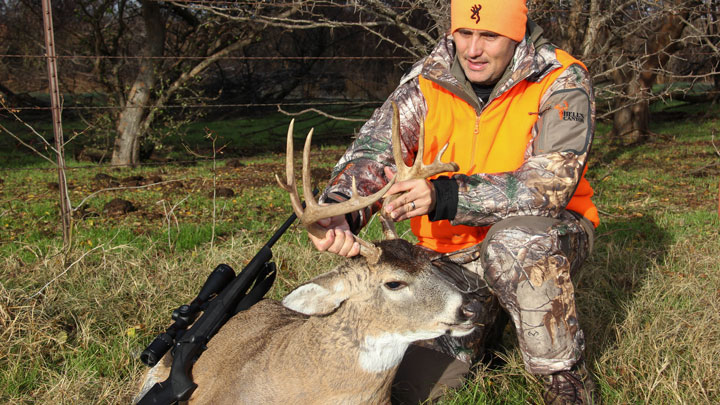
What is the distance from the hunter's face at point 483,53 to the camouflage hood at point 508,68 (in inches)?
1.8

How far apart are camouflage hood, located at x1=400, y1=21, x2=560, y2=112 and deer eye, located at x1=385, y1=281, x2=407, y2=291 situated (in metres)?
1.17

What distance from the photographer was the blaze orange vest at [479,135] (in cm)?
333

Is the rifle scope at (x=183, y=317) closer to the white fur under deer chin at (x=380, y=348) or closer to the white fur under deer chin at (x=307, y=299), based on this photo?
the white fur under deer chin at (x=307, y=299)

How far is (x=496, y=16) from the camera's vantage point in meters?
3.25

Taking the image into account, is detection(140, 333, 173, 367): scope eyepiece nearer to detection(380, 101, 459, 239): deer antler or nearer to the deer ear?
the deer ear

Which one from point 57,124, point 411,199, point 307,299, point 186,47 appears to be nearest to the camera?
point 307,299

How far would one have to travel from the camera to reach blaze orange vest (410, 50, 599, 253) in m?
3.33

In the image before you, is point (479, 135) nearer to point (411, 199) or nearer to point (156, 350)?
point (411, 199)

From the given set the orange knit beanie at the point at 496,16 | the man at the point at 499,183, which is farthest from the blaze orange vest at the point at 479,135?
the orange knit beanie at the point at 496,16

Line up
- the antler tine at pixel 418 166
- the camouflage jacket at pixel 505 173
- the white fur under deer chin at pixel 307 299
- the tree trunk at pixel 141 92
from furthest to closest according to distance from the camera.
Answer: the tree trunk at pixel 141 92, the camouflage jacket at pixel 505 173, the antler tine at pixel 418 166, the white fur under deer chin at pixel 307 299

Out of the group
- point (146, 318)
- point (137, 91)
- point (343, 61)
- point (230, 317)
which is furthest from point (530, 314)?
point (343, 61)

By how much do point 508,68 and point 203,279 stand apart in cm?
240

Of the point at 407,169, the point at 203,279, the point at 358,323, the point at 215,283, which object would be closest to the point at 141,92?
the point at 203,279

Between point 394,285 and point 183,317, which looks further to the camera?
point 183,317
